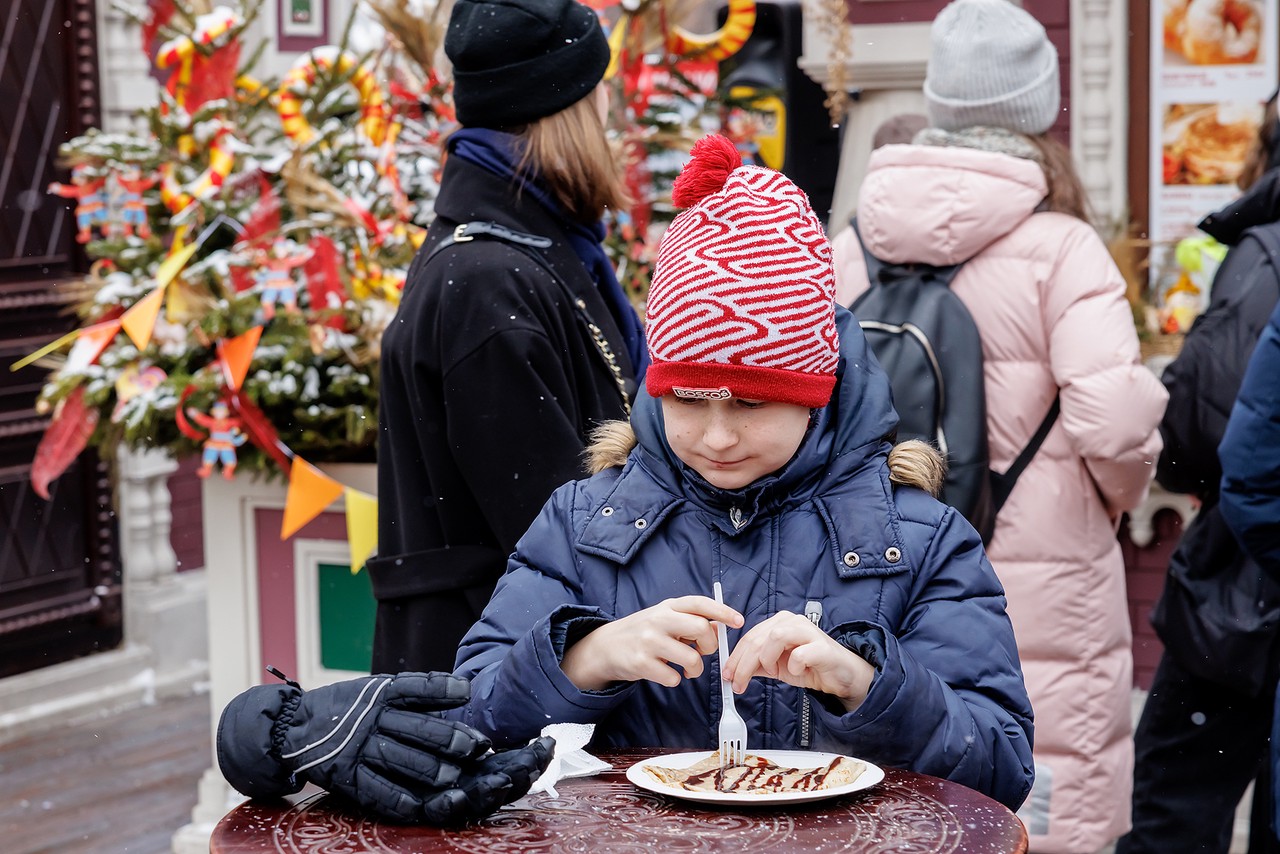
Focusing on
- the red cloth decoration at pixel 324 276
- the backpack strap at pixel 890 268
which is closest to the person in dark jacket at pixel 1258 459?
the backpack strap at pixel 890 268

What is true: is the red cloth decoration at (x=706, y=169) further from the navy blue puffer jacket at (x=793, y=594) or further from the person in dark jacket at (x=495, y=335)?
the person in dark jacket at (x=495, y=335)

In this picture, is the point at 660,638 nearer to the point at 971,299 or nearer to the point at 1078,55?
the point at 971,299

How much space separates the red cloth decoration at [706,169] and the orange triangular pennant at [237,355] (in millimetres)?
2833

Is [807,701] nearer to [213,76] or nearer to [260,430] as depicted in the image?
[260,430]

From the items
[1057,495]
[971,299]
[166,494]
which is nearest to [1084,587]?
[1057,495]

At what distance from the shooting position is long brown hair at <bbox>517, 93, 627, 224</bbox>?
3.00 m

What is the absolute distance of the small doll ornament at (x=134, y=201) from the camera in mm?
5043

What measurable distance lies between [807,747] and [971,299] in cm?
197

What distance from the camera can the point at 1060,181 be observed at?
3768mm

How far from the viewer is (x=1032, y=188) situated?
3.66 metres

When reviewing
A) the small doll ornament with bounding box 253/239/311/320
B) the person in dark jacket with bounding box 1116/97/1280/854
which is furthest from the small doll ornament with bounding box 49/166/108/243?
the person in dark jacket with bounding box 1116/97/1280/854

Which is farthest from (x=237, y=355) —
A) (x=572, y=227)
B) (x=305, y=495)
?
(x=572, y=227)

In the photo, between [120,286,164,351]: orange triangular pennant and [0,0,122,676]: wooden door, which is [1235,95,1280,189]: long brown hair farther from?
[0,0,122,676]: wooden door

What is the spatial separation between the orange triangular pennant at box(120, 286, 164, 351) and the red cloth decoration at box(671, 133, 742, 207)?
2998 millimetres
